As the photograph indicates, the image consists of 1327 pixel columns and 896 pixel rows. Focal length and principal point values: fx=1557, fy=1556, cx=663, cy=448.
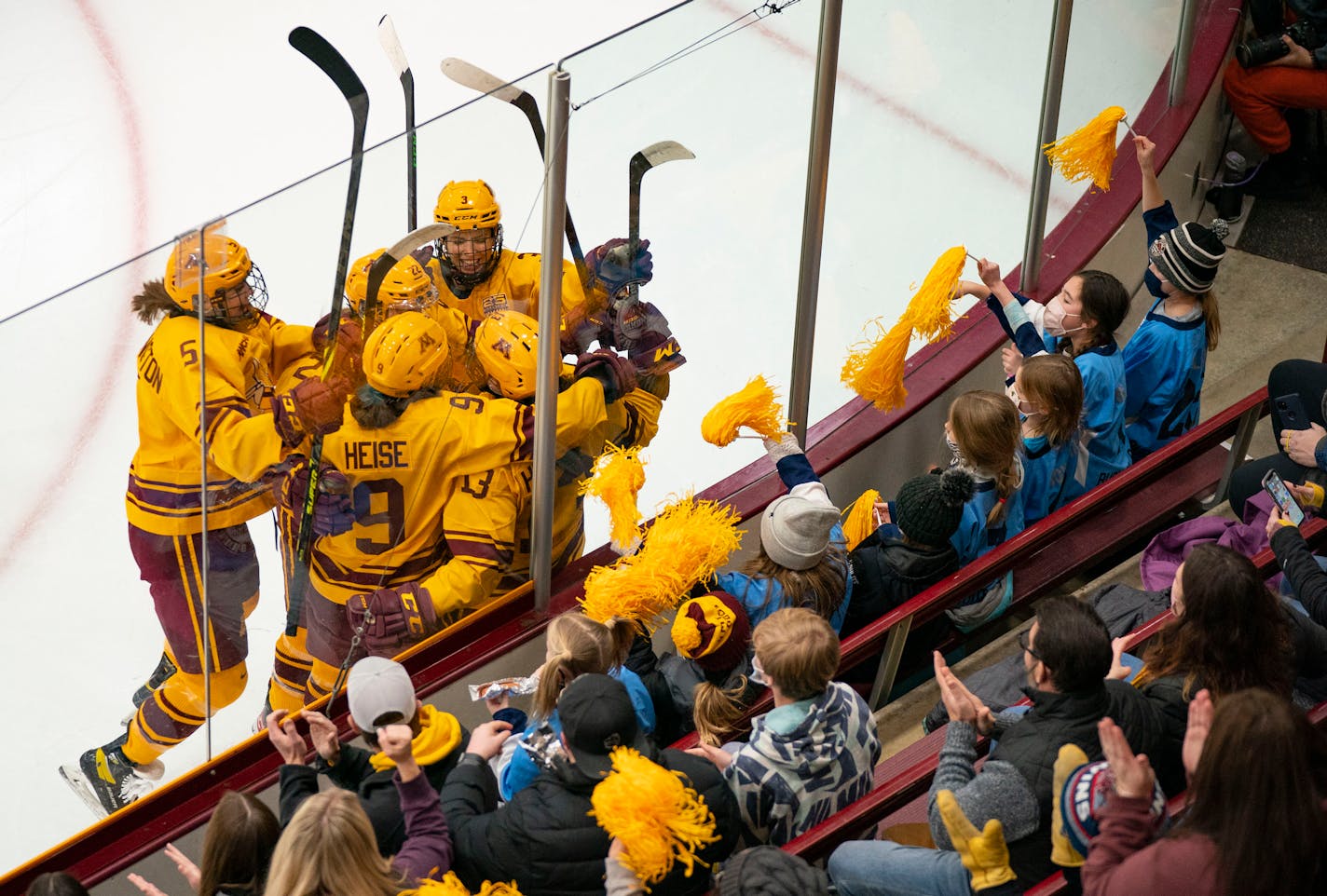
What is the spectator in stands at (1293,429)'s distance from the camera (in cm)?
Result: 304

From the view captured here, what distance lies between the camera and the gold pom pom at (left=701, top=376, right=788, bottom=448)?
126 inches

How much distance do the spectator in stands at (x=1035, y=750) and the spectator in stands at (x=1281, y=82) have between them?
295cm

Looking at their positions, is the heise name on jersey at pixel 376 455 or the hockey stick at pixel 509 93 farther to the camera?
the heise name on jersey at pixel 376 455

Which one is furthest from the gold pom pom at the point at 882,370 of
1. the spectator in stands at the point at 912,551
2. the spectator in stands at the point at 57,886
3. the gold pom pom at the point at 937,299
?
the spectator in stands at the point at 57,886

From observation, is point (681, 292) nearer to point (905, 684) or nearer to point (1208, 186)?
point (905, 684)

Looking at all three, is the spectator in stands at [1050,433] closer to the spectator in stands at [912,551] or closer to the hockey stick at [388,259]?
the spectator in stands at [912,551]

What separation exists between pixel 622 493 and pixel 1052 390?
933mm

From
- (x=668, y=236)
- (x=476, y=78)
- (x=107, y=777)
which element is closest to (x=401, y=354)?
(x=476, y=78)

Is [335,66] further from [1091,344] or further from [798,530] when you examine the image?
[1091,344]

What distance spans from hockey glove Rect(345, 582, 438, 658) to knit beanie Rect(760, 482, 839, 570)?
77 cm

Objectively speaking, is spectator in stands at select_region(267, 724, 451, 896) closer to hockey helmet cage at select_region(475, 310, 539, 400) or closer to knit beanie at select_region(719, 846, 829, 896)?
knit beanie at select_region(719, 846, 829, 896)

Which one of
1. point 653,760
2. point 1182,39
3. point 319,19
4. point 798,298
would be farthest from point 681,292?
point 319,19

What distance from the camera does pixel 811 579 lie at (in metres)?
2.93

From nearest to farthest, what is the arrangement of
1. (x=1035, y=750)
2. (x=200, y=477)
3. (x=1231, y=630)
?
1. (x=1035, y=750)
2. (x=1231, y=630)
3. (x=200, y=477)
